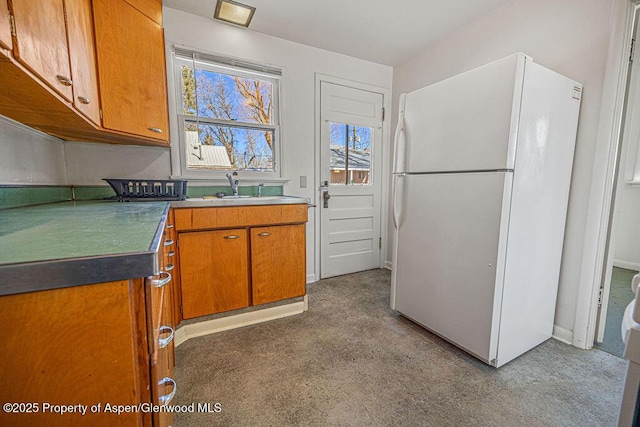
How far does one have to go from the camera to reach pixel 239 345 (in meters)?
1.79

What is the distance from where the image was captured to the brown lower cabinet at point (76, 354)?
1.50 ft

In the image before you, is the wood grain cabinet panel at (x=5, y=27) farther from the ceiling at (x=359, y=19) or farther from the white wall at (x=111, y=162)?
the ceiling at (x=359, y=19)

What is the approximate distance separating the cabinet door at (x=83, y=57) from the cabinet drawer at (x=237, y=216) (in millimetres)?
710

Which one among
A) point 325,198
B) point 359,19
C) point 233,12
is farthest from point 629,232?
point 233,12

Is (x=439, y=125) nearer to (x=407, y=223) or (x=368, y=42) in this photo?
(x=407, y=223)

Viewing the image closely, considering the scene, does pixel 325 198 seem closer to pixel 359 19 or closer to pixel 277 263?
pixel 277 263

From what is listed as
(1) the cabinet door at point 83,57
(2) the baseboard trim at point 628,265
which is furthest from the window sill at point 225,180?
(2) the baseboard trim at point 628,265

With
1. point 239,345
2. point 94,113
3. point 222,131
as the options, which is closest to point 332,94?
point 222,131

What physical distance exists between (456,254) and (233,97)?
7.58 ft

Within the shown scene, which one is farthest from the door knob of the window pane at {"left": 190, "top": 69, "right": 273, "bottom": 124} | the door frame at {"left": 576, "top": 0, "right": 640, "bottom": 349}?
the door frame at {"left": 576, "top": 0, "right": 640, "bottom": 349}

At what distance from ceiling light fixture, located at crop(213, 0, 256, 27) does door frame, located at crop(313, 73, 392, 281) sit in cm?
82

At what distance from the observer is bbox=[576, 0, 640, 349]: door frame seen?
155 cm

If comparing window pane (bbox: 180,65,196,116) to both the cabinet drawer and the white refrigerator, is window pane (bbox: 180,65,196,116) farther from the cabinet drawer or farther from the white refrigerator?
the white refrigerator

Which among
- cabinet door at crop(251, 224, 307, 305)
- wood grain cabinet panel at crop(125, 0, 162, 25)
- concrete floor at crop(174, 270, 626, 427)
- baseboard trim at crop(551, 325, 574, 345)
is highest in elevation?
wood grain cabinet panel at crop(125, 0, 162, 25)
